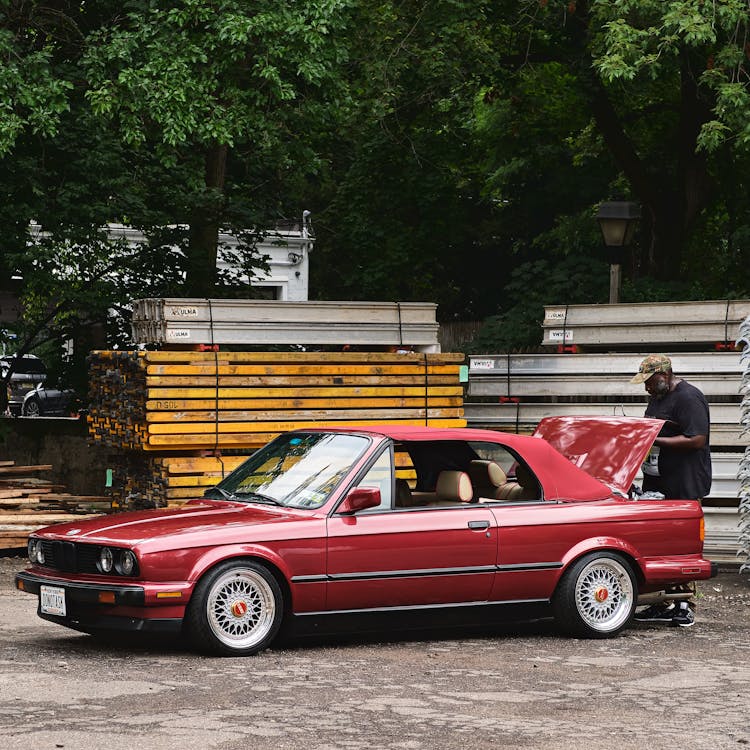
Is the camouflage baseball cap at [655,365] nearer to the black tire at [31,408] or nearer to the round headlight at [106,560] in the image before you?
the round headlight at [106,560]

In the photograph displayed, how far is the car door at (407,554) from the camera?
9.12 m

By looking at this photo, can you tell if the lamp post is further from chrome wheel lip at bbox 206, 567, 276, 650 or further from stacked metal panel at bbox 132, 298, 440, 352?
chrome wheel lip at bbox 206, 567, 276, 650

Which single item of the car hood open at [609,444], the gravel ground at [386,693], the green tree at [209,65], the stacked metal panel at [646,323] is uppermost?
the green tree at [209,65]

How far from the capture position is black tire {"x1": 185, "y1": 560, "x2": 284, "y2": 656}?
8648 mm

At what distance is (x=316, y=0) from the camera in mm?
15633

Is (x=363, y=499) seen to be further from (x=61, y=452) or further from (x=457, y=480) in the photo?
(x=61, y=452)

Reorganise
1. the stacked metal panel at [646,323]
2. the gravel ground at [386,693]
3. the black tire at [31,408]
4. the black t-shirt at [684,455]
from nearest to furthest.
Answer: the gravel ground at [386,693] < the black t-shirt at [684,455] < the stacked metal panel at [646,323] < the black tire at [31,408]

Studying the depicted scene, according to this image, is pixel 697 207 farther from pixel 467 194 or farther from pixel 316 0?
pixel 316 0

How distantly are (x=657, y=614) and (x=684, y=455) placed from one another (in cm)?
122

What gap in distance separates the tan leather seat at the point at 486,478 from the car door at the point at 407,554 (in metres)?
0.47

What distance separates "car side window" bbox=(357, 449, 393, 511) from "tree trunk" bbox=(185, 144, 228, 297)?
1047cm

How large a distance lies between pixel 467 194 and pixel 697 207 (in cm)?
730

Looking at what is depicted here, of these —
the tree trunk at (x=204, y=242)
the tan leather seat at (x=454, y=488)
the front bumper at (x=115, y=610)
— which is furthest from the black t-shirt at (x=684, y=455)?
the tree trunk at (x=204, y=242)

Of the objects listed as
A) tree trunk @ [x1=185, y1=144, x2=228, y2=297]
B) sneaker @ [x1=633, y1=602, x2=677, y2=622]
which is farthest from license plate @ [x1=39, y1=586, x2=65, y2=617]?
tree trunk @ [x1=185, y1=144, x2=228, y2=297]
